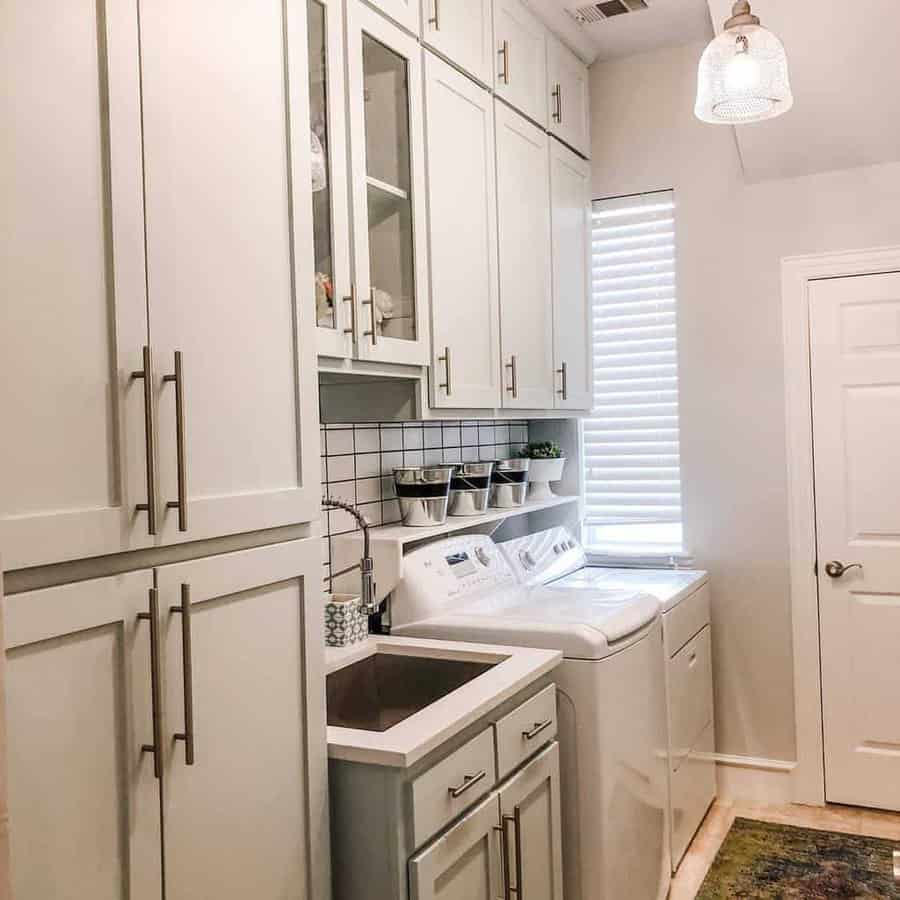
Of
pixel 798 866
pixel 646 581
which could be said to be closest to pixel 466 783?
pixel 646 581

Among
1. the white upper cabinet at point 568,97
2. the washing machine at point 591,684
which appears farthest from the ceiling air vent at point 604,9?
the washing machine at point 591,684

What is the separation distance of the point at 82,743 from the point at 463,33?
2152mm

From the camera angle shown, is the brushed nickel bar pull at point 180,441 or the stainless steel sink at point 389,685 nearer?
the brushed nickel bar pull at point 180,441

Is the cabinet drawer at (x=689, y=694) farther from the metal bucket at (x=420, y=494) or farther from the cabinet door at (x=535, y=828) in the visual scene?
the metal bucket at (x=420, y=494)

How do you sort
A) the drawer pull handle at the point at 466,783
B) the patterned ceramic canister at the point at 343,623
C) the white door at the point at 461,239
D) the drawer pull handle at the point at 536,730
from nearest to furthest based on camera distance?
the drawer pull handle at the point at 466,783
the drawer pull handle at the point at 536,730
the patterned ceramic canister at the point at 343,623
the white door at the point at 461,239

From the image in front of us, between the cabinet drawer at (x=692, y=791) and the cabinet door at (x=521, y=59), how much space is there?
2153 millimetres

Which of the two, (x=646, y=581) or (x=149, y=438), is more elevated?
(x=149, y=438)

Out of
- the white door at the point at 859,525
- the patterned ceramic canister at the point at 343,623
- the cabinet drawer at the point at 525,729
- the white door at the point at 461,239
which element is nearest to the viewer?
the cabinet drawer at the point at 525,729

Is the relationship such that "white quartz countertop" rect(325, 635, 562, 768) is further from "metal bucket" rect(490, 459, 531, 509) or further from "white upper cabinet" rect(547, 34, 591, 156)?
"white upper cabinet" rect(547, 34, 591, 156)

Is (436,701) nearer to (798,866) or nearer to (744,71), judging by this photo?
(744,71)

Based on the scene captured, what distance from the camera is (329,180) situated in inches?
79.4

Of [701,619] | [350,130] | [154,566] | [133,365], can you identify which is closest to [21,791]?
[154,566]

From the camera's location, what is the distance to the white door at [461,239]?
243cm

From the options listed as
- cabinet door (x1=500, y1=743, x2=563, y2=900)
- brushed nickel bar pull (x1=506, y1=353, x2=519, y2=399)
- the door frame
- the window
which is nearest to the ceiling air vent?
the window
